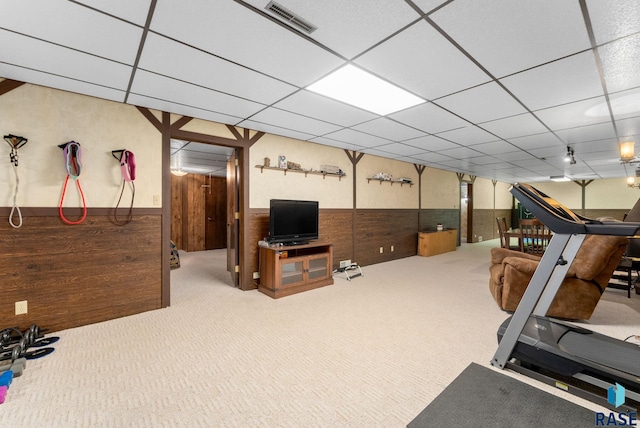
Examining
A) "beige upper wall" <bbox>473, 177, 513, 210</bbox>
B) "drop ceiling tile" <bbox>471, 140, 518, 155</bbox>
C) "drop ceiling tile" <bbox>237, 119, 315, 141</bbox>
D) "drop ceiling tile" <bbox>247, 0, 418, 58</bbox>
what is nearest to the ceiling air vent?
"drop ceiling tile" <bbox>247, 0, 418, 58</bbox>

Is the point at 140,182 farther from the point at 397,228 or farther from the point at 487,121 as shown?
the point at 397,228

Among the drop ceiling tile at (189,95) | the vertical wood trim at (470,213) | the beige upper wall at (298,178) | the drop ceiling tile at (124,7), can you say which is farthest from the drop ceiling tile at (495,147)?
the drop ceiling tile at (124,7)

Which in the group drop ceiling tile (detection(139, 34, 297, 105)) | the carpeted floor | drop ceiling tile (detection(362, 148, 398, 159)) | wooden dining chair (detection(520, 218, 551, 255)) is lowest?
the carpeted floor

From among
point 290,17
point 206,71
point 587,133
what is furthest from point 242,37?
point 587,133

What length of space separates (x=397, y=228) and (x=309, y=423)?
18.7ft

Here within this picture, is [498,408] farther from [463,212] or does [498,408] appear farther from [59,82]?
[463,212]

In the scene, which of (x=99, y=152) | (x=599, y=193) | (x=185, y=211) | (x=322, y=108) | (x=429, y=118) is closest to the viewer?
(x=99, y=152)

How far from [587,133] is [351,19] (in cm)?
460

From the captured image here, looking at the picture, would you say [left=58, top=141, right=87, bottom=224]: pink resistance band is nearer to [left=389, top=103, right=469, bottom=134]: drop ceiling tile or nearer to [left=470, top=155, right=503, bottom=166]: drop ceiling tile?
[left=389, top=103, right=469, bottom=134]: drop ceiling tile

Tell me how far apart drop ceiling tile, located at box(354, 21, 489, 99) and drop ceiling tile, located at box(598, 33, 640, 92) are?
81 centimetres

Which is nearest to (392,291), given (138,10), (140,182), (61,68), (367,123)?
(367,123)

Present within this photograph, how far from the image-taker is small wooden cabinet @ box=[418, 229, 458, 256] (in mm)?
7293

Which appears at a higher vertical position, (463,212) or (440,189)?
(440,189)

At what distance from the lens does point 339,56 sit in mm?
2209
